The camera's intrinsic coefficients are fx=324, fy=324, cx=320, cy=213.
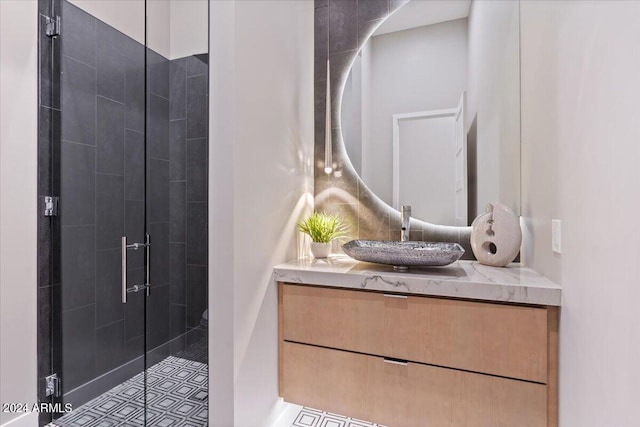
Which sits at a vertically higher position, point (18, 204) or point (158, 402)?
point (18, 204)

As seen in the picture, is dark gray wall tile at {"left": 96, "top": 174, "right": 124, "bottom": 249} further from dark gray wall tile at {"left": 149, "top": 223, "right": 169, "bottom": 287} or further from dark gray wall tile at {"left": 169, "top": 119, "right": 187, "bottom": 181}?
dark gray wall tile at {"left": 169, "top": 119, "right": 187, "bottom": 181}

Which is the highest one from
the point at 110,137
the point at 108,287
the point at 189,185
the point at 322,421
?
the point at 110,137

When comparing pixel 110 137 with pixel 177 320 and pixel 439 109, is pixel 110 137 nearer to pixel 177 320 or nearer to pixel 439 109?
pixel 177 320

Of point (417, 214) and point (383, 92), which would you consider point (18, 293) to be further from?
point (383, 92)

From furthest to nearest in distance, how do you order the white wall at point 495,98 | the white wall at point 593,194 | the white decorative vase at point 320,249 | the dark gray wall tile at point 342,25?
the dark gray wall tile at point 342,25 → the white decorative vase at point 320,249 → the white wall at point 495,98 → the white wall at point 593,194

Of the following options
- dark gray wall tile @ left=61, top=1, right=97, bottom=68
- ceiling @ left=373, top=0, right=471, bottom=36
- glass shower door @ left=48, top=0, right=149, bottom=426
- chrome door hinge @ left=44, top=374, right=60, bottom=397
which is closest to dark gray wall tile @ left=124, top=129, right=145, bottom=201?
glass shower door @ left=48, top=0, right=149, bottom=426

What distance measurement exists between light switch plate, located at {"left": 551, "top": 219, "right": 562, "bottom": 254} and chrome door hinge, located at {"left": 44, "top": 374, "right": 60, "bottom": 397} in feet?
7.87

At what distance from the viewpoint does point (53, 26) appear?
1.67 meters

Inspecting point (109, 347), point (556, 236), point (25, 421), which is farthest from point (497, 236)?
point (25, 421)

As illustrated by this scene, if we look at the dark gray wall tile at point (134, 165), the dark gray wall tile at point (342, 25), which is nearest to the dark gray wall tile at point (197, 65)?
the dark gray wall tile at point (134, 165)

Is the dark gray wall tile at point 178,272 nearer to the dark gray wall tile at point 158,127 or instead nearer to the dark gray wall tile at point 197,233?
the dark gray wall tile at point 197,233

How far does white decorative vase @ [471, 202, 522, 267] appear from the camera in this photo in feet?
5.27

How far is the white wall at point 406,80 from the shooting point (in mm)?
2006

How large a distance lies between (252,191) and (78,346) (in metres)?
1.22
